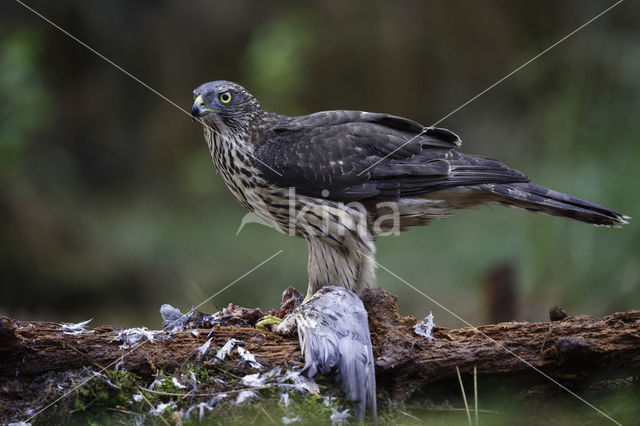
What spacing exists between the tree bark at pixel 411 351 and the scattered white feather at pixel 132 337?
0.02 m

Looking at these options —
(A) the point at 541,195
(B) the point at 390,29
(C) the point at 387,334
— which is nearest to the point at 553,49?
(B) the point at 390,29

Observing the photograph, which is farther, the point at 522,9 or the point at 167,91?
the point at 167,91

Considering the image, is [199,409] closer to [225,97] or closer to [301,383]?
[301,383]

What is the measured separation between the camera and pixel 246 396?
269 cm

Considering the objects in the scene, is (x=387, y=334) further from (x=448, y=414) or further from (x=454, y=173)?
(x=454, y=173)

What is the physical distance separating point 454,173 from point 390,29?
5097 mm

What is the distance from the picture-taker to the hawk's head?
4.29m

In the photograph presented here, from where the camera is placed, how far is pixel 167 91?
9.26 m

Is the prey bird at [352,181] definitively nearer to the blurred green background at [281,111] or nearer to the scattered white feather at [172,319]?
the scattered white feather at [172,319]

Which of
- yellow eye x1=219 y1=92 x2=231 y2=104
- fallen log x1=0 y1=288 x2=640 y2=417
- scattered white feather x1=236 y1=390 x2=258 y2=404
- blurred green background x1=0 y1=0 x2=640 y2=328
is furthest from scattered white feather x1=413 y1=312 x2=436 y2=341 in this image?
blurred green background x1=0 y1=0 x2=640 y2=328

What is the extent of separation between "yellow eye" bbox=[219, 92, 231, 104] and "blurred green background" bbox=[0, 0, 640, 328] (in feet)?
4.70

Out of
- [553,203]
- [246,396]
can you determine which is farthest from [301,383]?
[553,203]

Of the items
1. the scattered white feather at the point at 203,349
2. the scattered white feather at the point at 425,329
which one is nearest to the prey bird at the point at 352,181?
the scattered white feather at the point at 425,329

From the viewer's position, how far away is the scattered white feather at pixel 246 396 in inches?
105
